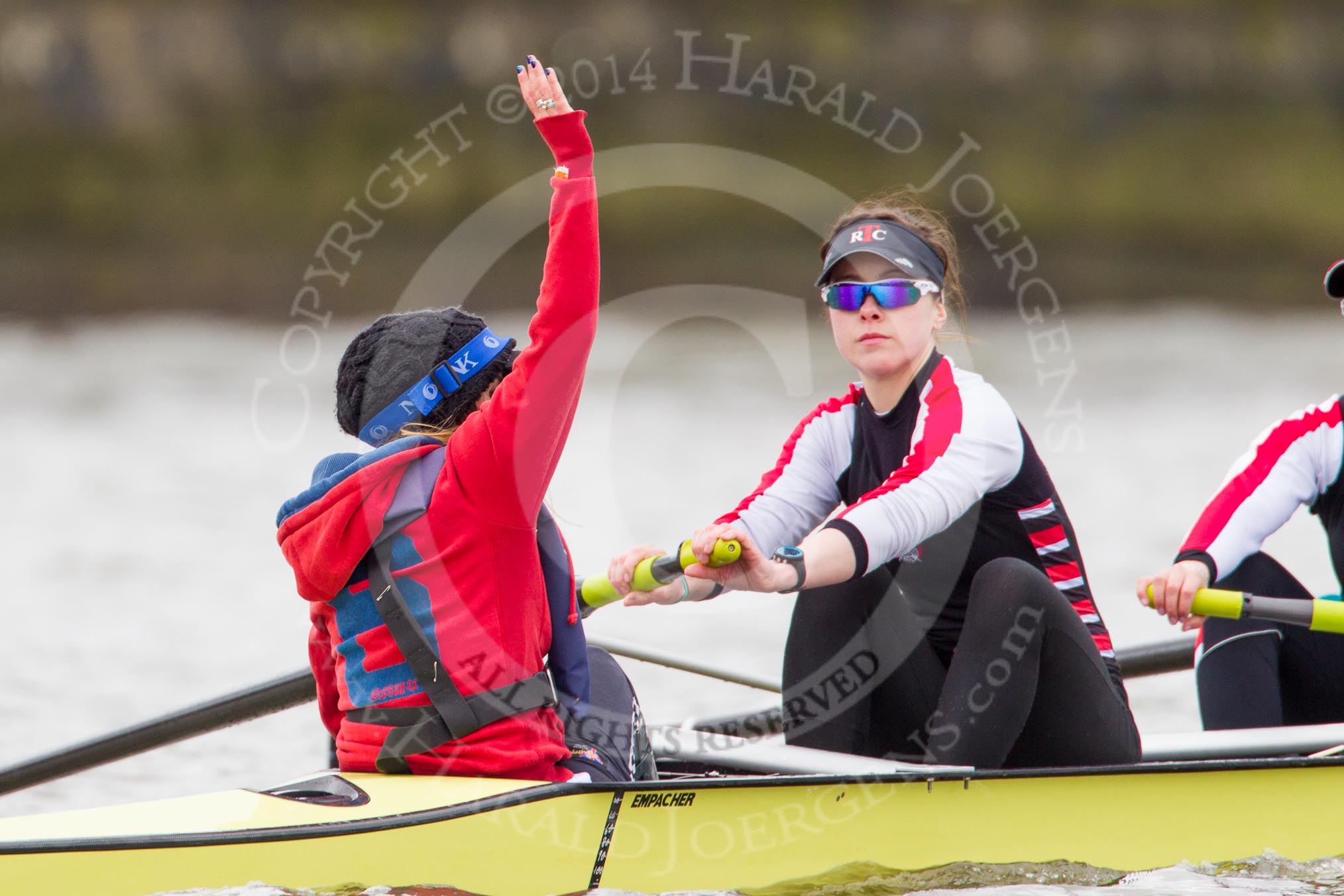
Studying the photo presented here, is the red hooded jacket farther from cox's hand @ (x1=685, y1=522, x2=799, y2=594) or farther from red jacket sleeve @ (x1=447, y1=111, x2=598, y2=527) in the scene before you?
cox's hand @ (x1=685, y1=522, x2=799, y2=594)

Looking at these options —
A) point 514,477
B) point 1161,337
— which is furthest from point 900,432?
point 1161,337

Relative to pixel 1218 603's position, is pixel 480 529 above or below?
above

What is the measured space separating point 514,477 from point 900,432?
41.1 inches

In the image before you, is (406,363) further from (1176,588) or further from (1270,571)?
(1270,571)

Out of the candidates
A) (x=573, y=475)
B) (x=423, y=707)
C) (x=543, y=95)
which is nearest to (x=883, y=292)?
(x=543, y=95)

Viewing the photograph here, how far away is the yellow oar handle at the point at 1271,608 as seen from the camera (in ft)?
10.3

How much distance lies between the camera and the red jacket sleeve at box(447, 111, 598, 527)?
2.43 metres

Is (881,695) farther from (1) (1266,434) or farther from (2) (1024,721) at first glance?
(1) (1266,434)

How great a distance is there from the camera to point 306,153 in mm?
20172

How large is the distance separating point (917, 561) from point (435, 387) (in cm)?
116

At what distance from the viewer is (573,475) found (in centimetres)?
1100

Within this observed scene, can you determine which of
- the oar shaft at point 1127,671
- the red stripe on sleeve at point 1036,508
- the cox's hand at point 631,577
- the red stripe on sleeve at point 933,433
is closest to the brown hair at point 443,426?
the cox's hand at point 631,577

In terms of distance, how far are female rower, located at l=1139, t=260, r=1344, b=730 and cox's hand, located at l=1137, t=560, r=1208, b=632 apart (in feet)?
0.39

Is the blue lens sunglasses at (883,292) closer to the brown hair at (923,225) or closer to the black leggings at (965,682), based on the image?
the brown hair at (923,225)
